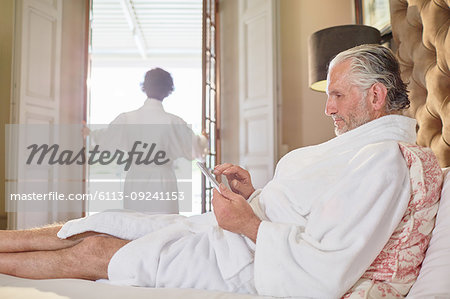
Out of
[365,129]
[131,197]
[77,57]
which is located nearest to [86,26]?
[77,57]

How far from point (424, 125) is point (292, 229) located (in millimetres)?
1066

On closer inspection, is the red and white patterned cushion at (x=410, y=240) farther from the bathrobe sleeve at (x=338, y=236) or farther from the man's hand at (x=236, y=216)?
the man's hand at (x=236, y=216)

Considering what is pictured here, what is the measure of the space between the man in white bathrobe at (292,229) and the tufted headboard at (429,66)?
0.40 m

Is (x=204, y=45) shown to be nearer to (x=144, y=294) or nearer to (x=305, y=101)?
(x=305, y=101)

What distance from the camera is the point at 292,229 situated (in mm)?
1000

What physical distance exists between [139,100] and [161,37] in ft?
7.47

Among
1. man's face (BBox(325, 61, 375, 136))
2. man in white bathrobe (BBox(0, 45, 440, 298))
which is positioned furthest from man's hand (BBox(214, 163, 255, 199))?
man's face (BBox(325, 61, 375, 136))

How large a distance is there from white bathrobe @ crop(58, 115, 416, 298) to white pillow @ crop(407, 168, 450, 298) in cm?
13

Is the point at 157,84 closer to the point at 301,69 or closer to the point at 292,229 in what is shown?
the point at 301,69

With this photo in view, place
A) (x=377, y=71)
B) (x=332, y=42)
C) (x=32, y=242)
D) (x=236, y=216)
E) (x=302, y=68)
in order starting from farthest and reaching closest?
(x=302, y=68)
(x=332, y=42)
(x=377, y=71)
(x=32, y=242)
(x=236, y=216)

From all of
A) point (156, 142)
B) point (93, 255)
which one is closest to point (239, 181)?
point (93, 255)

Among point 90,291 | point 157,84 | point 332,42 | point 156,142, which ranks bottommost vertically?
point 90,291

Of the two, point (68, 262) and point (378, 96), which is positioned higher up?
point (378, 96)

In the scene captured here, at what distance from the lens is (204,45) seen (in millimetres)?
3723
